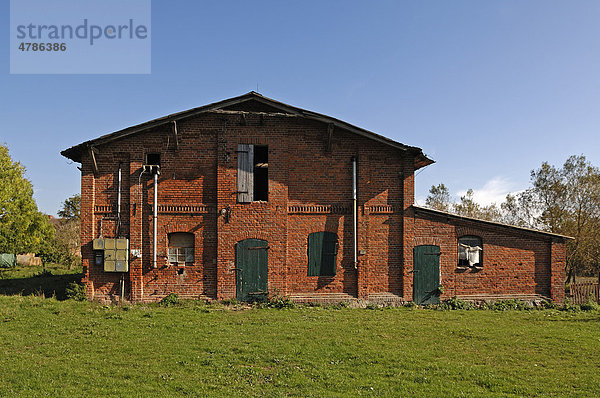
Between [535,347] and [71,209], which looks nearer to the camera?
[535,347]

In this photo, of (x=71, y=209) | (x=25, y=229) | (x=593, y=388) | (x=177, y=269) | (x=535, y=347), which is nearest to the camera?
(x=593, y=388)

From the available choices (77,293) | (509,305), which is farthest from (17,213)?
(509,305)

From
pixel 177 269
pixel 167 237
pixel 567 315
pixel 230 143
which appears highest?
pixel 230 143

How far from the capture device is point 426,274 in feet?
51.6

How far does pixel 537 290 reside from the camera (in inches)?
622

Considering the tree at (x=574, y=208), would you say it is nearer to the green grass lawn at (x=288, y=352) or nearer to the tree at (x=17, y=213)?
the green grass lawn at (x=288, y=352)

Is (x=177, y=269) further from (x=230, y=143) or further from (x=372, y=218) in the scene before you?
(x=372, y=218)

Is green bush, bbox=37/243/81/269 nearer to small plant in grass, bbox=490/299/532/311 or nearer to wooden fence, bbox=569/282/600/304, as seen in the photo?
small plant in grass, bbox=490/299/532/311

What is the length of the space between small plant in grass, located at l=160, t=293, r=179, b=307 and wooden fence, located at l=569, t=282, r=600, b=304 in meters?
15.6

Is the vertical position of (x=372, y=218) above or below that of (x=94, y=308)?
above

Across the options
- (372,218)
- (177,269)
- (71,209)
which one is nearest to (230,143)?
(177,269)

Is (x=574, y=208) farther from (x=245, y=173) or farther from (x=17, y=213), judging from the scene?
(x=17, y=213)

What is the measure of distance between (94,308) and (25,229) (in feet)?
65.6

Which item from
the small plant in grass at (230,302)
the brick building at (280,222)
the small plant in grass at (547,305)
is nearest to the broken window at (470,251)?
the brick building at (280,222)
